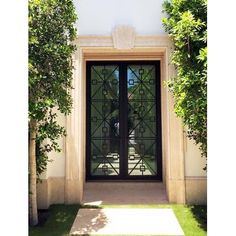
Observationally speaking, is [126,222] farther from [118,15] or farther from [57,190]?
[118,15]

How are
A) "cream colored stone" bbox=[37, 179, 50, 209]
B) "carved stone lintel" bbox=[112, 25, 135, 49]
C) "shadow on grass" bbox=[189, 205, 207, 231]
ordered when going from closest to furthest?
1. "shadow on grass" bbox=[189, 205, 207, 231]
2. "cream colored stone" bbox=[37, 179, 50, 209]
3. "carved stone lintel" bbox=[112, 25, 135, 49]

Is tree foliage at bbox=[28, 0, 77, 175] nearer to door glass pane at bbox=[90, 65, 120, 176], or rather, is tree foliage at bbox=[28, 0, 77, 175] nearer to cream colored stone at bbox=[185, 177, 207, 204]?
door glass pane at bbox=[90, 65, 120, 176]

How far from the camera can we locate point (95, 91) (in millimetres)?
7227

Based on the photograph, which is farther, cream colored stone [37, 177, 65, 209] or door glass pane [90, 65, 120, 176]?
door glass pane [90, 65, 120, 176]

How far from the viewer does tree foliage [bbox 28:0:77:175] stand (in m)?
4.42

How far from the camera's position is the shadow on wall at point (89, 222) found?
470 cm

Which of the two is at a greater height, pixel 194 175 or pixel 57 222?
pixel 194 175

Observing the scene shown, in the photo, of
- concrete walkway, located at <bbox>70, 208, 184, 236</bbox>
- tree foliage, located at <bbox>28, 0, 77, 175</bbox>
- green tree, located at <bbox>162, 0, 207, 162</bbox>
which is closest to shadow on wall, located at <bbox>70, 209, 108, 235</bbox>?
concrete walkway, located at <bbox>70, 208, 184, 236</bbox>

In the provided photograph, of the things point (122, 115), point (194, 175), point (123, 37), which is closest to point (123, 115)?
point (122, 115)

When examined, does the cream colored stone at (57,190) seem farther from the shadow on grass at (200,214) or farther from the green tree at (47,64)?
the shadow on grass at (200,214)

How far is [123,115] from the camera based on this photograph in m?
7.24

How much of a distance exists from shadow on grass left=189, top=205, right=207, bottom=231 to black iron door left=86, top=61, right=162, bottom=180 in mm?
1580

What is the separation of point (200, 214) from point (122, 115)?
280 centimetres
